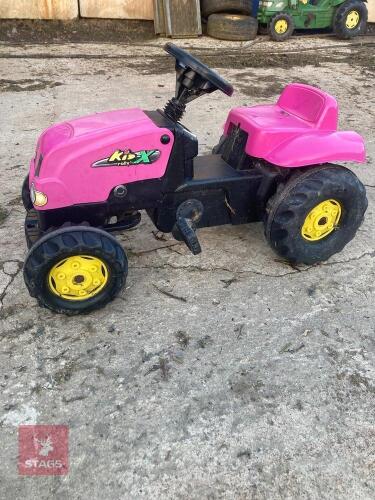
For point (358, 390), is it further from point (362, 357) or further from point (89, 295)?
point (89, 295)

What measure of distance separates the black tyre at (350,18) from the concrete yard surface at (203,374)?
6.54 m

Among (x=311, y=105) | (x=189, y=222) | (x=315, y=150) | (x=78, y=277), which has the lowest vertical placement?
(x=78, y=277)

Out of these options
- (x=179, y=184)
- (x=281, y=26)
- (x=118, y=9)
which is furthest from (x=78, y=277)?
(x=281, y=26)

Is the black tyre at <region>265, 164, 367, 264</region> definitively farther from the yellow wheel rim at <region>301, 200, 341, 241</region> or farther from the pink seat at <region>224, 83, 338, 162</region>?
the pink seat at <region>224, 83, 338, 162</region>

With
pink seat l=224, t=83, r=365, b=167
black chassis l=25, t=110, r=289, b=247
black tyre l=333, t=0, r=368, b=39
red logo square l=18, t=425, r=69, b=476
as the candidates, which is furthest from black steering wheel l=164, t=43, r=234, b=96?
black tyre l=333, t=0, r=368, b=39

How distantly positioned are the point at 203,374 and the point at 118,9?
8.02 metres

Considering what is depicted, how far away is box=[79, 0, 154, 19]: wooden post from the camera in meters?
8.30

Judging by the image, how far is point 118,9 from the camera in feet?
27.5

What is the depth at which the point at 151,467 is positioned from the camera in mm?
1742

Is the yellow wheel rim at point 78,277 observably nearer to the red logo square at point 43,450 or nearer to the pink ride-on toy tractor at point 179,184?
the pink ride-on toy tractor at point 179,184

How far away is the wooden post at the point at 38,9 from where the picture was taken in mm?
7975

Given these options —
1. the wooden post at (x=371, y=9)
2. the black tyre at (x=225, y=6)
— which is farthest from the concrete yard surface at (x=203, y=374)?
the wooden post at (x=371, y=9)

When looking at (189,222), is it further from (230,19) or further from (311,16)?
(311,16)

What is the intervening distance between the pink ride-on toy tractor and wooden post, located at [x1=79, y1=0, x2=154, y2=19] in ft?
21.5
